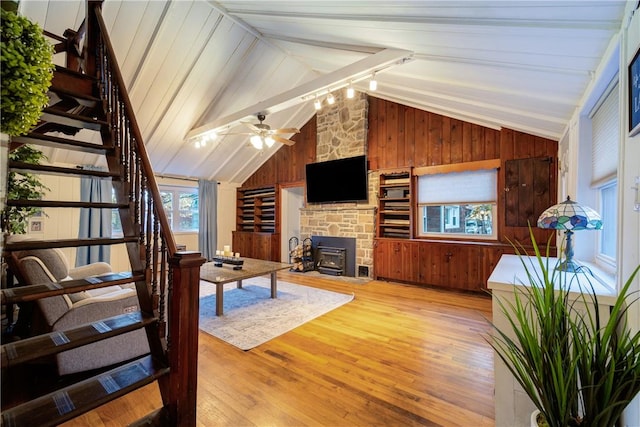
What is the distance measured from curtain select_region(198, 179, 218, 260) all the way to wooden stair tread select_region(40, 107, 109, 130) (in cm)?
487

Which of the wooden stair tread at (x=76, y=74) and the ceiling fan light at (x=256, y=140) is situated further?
the ceiling fan light at (x=256, y=140)

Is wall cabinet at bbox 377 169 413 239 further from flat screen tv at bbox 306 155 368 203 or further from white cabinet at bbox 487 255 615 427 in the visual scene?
white cabinet at bbox 487 255 615 427

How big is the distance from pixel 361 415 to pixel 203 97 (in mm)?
4958

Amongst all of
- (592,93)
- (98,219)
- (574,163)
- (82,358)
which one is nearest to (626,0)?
(592,93)

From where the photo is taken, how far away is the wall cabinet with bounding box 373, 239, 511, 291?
4043 mm

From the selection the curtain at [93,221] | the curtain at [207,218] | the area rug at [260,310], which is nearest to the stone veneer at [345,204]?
the area rug at [260,310]

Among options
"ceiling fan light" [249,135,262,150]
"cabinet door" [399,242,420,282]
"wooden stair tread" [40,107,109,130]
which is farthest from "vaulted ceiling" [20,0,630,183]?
"cabinet door" [399,242,420,282]

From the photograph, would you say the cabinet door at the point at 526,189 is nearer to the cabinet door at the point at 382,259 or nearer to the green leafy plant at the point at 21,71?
the cabinet door at the point at 382,259

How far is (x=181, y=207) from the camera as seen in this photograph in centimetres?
678

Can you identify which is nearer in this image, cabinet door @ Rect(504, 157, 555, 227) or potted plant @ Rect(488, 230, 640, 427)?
potted plant @ Rect(488, 230, 640, 427)

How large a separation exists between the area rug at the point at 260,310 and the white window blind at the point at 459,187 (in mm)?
2258

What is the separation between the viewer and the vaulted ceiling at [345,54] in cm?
163

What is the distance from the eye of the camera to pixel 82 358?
6.53 feet

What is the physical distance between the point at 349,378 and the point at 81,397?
1.60 meters
